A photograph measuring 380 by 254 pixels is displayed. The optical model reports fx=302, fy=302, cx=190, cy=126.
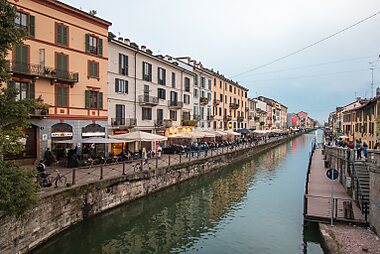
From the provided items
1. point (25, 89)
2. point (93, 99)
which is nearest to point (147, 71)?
point (93, 99)

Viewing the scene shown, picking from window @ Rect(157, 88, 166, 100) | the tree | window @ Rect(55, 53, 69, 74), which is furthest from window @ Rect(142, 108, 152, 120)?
the tree

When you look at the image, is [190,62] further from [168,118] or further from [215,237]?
[215,237]

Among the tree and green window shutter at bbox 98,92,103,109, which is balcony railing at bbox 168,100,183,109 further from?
the tree

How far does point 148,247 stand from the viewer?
541 inches

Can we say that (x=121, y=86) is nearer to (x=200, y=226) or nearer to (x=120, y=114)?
(x=120, y=114)

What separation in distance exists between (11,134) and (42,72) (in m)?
14.2

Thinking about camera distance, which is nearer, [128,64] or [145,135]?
[145,135]

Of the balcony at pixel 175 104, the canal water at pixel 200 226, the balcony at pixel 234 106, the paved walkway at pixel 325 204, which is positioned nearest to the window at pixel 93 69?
the canal water at pixel 200 226

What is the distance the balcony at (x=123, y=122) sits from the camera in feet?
97.1

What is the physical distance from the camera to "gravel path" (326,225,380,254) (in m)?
11.0

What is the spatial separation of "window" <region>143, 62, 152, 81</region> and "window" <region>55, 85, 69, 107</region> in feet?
36.5

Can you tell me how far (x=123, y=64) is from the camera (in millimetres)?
31000

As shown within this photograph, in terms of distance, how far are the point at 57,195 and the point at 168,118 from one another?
2698cm

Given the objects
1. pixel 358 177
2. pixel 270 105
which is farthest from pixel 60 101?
pixel 270 105
